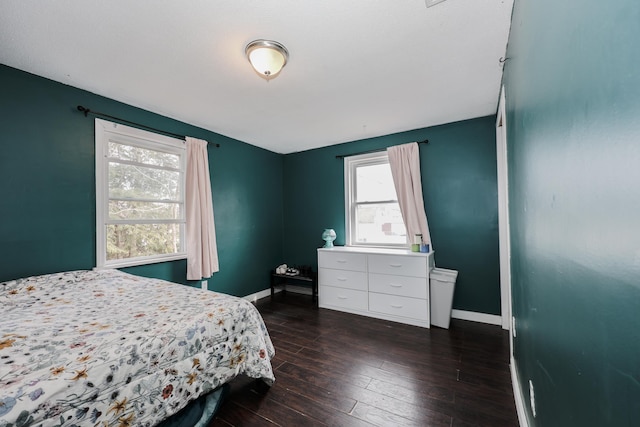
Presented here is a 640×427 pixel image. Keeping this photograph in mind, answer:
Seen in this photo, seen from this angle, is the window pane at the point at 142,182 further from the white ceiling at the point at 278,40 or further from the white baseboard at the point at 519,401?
the white baseboard at the point at 519,401

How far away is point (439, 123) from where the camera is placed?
3283 mm

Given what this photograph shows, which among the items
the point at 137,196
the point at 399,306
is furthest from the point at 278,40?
the point at 399,306

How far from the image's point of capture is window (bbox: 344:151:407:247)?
12.2 ft

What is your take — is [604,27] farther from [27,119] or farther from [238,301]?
[27,119]

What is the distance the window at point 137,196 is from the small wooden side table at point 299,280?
5.03 feet

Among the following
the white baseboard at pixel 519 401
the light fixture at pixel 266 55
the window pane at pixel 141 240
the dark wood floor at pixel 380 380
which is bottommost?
the dark wood floor at pixel 380 380

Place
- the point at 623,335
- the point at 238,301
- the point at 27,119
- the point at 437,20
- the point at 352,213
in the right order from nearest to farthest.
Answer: the point at 623,335 < the point at 437,20 < the point at 238,301 < the point at 27,119 < the point at 352,213

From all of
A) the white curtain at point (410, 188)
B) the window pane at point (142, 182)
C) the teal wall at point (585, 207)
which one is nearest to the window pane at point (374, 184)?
the white curtain at point (410, 188)

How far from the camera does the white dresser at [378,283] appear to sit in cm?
300

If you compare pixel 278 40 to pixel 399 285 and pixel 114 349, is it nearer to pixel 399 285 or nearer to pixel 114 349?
pixel 114 349

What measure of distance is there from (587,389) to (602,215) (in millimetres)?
428

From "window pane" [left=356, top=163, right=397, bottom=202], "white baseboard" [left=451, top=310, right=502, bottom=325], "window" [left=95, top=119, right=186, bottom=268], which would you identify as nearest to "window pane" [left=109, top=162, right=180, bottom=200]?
"window" [left=95, top=119, right=186, bottom=268]

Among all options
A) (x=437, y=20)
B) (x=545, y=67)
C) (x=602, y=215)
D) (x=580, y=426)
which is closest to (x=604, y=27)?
(x=602, y=215)

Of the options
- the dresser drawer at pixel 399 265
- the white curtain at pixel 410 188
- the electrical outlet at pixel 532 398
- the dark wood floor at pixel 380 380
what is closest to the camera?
the electrical outlet at pixel 532 398
